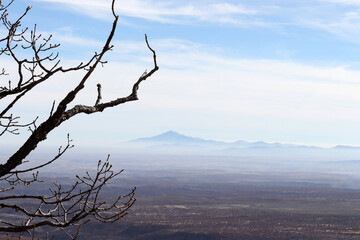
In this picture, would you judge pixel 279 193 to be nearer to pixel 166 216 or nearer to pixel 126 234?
pixel 166 216

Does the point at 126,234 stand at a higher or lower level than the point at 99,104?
lower

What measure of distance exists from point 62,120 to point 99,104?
46cm

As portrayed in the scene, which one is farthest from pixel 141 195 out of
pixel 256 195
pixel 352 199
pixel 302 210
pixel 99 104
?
→ pixel 99 104

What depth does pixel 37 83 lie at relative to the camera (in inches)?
190

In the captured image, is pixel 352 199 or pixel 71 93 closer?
pixel 71 93

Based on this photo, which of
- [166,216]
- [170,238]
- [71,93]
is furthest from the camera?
[166,216]

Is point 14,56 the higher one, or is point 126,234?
point 14,56

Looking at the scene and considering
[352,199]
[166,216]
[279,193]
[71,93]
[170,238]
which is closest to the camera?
[71,93]

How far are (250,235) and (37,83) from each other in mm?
79316

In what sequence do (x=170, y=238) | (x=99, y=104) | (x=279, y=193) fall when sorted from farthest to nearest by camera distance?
1. (x=279, y=193)
2. (x=170, y=238)
3. (x=99, y=104)

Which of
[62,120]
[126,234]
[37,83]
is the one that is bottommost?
[126,234]

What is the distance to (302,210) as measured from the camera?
359ft

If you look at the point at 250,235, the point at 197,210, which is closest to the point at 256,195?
the point at 197,210

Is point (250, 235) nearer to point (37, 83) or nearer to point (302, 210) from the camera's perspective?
point (302, 210)
